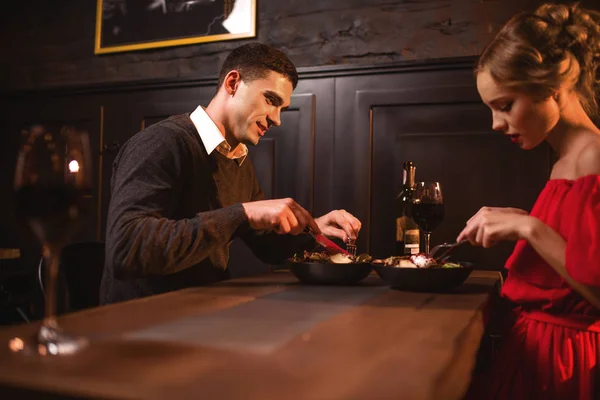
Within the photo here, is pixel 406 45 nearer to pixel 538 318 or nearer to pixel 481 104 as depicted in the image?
pixel 481 104

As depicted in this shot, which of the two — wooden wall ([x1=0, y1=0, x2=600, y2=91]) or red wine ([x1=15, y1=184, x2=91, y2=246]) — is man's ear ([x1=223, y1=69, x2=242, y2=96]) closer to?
wooden wall ([x1=0, y1=0, x2=600, y2=91])

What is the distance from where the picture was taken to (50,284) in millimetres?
639

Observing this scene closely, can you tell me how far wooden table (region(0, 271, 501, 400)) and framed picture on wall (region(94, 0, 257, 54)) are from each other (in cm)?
189

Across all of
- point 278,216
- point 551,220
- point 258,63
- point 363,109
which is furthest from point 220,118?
point 551,220

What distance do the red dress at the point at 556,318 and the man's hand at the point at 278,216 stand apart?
0.54 metres

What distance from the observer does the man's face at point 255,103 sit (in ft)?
6.09

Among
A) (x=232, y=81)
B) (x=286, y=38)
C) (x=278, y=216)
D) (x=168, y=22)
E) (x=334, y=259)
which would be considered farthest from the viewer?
(x=168, y=22)

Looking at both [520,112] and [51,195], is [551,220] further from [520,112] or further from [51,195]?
[51,195]

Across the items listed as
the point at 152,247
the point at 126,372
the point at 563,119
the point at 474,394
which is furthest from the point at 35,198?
the point at 563,119

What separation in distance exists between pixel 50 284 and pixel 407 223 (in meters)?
1.60

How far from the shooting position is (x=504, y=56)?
1.29 m

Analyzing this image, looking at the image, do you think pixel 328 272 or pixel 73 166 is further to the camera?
pixel 328 272

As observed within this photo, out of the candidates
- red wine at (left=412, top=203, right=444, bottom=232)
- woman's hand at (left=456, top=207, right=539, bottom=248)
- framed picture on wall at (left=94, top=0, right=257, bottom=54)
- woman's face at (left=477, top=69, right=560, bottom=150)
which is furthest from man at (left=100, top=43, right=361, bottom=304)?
framed picture on wall at (left=94, top=0, right=257, bottom=54)

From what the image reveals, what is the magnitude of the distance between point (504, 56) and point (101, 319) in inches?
42.1
